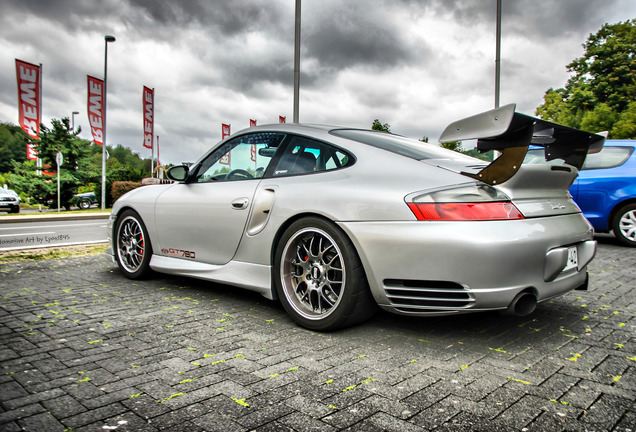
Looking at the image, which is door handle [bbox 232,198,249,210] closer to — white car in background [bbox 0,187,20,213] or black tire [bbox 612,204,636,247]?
black tire [bbox 612,204,636,247]

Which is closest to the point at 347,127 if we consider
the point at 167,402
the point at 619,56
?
the point at 167,402

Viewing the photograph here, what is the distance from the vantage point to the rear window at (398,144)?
312 cm

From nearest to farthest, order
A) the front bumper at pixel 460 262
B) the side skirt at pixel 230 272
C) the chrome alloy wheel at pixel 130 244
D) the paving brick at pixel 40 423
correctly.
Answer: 1. the paving brick at pixel 40 423
2. the front bumper at pixel 460 262
3. the side skirt at pixel 230 272
4. the chrome alloy wheel at pixel 130 244

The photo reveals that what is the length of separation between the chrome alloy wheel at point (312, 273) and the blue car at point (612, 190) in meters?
5.45

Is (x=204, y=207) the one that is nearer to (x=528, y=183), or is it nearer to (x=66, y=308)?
(x=66, y=308)

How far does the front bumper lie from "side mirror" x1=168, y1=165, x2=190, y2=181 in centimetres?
204

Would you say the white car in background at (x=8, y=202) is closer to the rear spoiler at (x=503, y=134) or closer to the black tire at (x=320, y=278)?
the black tire at (x=320, y=278)

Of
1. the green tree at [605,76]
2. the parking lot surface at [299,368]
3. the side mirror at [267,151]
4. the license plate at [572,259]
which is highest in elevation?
the green tree at [605,76]

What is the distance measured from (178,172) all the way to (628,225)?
21.7 ft

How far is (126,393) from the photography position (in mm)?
2123

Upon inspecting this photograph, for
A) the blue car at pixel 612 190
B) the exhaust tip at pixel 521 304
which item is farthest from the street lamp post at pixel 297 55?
the exhaust tip at pixel 521 304

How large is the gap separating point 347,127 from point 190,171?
1.53 meters

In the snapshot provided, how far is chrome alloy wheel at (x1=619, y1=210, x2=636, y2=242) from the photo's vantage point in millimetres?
6965

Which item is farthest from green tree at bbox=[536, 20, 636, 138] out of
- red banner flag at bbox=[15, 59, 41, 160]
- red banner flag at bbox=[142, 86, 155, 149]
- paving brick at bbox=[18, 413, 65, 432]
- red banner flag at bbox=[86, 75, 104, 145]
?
paving brick at bbox=[18, 413, 65, 432]
